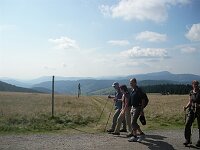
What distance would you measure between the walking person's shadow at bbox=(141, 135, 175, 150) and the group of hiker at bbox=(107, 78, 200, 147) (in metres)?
0.28

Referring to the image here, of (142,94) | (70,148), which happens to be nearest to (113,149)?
(70,148)

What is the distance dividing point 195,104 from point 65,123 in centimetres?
807

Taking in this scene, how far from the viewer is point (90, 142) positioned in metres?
12.6

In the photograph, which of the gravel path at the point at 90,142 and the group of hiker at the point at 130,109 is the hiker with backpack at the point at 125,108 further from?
the gravel path at the point at 90,142

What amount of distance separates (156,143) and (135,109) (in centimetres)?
144

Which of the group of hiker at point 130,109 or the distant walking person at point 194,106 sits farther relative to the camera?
the group of hiker at point 130,109

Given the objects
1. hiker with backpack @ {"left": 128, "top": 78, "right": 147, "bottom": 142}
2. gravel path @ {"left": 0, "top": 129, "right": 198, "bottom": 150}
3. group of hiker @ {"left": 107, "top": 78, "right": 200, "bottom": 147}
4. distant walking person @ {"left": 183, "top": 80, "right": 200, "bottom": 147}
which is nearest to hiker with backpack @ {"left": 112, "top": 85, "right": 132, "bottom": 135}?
group of hiker @ {"left": 107, "top": 78, "right": 200, "bottom": 147}

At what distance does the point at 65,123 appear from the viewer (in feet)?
57.9

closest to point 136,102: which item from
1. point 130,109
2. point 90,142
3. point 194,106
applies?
point 130,109

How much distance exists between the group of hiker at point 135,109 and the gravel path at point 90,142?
0.41 metres

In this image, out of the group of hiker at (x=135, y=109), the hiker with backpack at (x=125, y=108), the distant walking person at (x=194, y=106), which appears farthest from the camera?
the hiker with backpack at (x=125, y=108)

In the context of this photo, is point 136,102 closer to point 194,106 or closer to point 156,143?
point 156,143

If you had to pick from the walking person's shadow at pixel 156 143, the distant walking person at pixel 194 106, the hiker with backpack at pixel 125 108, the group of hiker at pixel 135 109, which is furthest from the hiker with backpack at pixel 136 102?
the distant walking person at pixel 194 106

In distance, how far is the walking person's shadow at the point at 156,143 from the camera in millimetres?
11554
